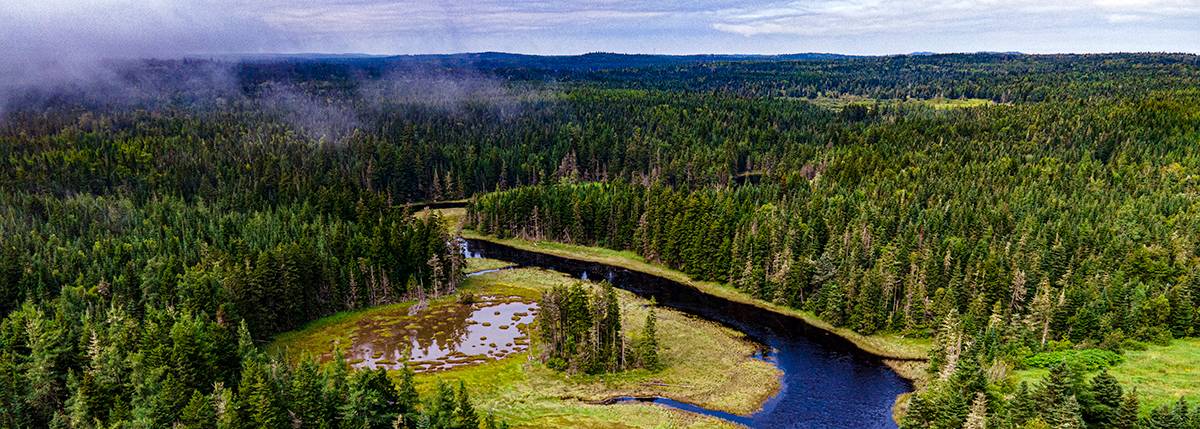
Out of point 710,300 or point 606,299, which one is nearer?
point 606,299

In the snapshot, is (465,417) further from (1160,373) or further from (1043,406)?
(1160,373)

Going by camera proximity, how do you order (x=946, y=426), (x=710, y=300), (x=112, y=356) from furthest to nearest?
(x=710, y=300) → (x=112, y=356) → (x=946, y=426)

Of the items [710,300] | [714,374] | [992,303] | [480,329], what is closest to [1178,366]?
[992,303]

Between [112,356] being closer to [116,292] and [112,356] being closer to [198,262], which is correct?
[116,292]

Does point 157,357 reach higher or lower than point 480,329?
higher

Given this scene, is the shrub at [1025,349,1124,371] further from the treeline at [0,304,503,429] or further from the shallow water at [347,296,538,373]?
the shallow water at [347,296,538,373]

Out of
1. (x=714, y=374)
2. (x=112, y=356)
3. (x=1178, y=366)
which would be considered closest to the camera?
(x=112, y=356)

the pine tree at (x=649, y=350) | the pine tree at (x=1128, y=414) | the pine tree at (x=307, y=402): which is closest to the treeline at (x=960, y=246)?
the pine tree at (x=1128, y=414)

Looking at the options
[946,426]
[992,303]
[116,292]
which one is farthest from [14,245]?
[992,303]

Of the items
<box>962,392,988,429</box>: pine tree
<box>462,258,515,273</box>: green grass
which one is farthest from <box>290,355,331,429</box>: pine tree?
<box>462,258,515,273</box>: green grass
